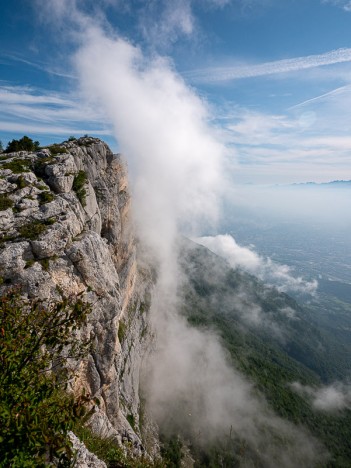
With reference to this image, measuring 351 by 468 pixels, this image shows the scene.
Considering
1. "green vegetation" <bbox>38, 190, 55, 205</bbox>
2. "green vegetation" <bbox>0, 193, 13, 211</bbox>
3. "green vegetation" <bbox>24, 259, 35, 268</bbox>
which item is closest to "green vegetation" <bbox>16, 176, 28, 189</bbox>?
"green vegetation" <bbox>38, 190, 55, 205</bbox>

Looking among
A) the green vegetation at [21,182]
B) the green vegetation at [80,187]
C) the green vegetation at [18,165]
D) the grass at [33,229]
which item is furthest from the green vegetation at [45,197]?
the green vegetation at [80,187]

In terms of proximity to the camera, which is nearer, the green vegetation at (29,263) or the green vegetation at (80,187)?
the green vegetation at (29,263)

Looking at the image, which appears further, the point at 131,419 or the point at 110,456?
the point at 131,419

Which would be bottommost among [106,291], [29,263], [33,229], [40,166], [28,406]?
[106,291]

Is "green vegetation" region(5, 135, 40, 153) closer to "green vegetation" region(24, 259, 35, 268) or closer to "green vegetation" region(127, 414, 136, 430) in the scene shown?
"green vegetation" region(24, 259, 35, 268)

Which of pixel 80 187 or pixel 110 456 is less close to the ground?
pixel 80 187

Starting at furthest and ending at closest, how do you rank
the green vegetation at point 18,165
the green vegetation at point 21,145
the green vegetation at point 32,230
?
the green vegetation at point 21,145 → the green vegetation at point 18,165 → the green vegetation at point 32,230

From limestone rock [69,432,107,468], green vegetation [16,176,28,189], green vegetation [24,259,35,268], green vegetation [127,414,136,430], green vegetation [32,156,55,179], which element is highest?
green vegetation [32,156,55,179]

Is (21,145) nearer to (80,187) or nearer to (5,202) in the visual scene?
(80,187)

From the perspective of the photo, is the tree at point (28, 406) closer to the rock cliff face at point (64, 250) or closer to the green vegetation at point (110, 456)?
the rock cliff face at point (64, 250)

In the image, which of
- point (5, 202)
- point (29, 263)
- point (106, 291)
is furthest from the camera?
point (106, 291)

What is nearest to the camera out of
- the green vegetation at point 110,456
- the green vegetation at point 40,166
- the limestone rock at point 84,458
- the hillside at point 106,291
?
the limestone rock at point 84,458

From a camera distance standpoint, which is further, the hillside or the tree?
the hillside

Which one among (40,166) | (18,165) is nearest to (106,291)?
(40,166)
